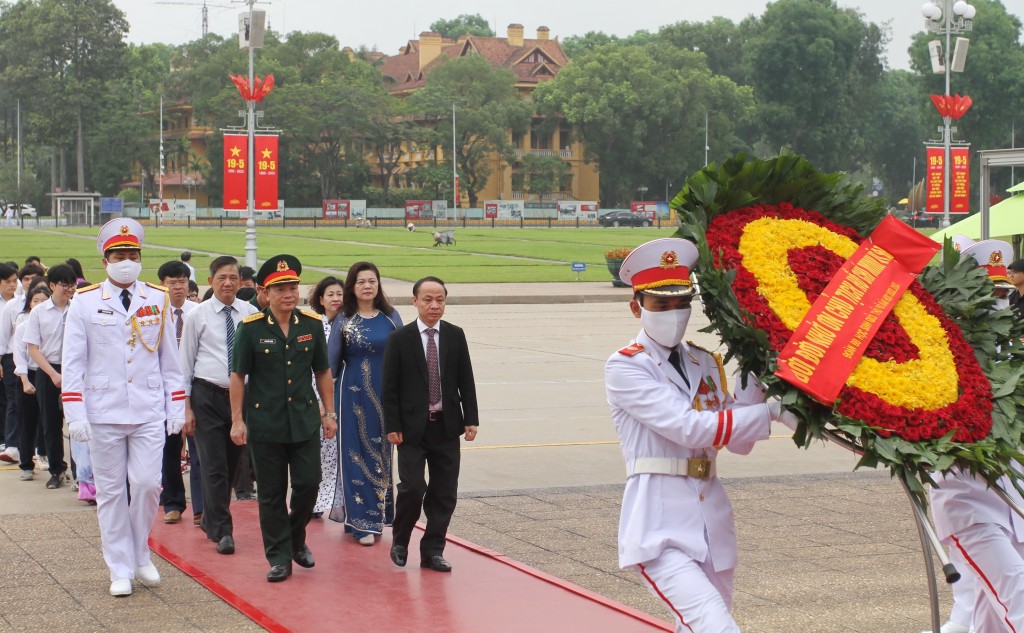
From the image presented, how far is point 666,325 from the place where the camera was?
4898 mm

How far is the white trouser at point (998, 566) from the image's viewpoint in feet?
17.6

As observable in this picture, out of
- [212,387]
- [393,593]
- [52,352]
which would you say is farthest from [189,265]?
[393,593]

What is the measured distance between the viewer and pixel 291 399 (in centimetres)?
764

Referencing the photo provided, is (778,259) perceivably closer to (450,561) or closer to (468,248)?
(450,561)

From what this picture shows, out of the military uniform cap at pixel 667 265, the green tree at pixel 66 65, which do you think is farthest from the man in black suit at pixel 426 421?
the green tree at pixel 66 65

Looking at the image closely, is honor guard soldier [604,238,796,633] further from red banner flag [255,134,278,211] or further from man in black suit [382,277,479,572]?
red banner flag [255,134,278,211]

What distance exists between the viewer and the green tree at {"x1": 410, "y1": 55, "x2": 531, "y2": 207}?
93312 mm

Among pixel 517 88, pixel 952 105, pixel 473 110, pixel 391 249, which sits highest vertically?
pixel 517 88

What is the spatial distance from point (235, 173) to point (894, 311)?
30.5 metres

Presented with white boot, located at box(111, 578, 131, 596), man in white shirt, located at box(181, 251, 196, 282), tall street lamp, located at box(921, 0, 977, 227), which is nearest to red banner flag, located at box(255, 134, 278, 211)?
man in white shirt, located at box(181, 251, 196, 282)

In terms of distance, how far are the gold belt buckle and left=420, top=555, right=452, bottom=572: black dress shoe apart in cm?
313

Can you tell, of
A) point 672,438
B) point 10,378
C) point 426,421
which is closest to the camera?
point 672,438

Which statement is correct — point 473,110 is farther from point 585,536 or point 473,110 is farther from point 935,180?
point 585,536

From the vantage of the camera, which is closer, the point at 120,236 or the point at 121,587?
the point at 121,587
